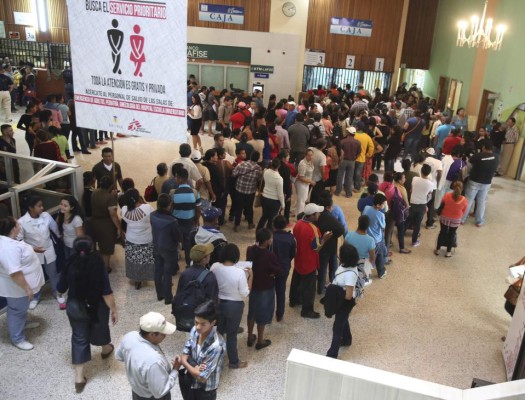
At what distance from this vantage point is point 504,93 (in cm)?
1255

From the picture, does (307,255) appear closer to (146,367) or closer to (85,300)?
(85,300)

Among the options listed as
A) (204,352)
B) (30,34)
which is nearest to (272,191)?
(204,352)

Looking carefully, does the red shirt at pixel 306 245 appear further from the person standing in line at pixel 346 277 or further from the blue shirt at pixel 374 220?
the blue shirt at pixel 374 220

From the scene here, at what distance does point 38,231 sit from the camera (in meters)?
5.07

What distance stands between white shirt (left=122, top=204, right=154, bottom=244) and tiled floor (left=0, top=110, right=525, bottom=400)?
742mm

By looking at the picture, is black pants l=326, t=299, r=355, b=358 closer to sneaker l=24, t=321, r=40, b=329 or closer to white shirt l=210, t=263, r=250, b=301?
white shirt l=210, t=263, r=250, b=301

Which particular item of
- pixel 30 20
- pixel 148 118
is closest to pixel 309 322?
pixel 148 118

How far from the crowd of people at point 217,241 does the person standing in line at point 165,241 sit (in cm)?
1

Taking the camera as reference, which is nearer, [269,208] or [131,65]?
[131,65]

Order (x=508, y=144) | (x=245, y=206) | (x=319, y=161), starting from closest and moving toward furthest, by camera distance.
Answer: (x=245, y=206), (x=319, y=161), (x=508, y=144)

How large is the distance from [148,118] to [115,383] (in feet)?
8.12

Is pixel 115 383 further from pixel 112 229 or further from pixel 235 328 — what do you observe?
pixel 112 229

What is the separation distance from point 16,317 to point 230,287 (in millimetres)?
2206

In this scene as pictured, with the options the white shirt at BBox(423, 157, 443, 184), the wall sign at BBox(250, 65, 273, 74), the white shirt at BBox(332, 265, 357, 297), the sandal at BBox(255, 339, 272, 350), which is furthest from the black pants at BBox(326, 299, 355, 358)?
the wall sign at BBox(250, 65, 273, 74)
